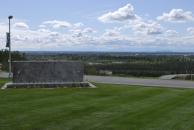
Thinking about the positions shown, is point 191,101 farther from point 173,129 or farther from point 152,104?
point 173,129

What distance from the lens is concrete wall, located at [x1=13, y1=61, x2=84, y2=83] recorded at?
77.3 feet

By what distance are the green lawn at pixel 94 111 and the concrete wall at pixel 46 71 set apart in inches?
144

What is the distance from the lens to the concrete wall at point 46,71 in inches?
928

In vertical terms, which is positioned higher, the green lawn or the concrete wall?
the concrete wall

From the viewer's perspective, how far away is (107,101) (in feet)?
55.6

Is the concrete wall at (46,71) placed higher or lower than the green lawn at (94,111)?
higher

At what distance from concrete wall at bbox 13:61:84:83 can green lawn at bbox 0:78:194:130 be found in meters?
3.66

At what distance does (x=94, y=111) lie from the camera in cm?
1407

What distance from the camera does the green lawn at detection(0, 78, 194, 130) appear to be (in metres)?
11.7

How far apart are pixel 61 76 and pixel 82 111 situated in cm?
1016

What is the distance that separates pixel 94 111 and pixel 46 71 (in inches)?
403

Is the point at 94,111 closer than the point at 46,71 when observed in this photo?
Yes

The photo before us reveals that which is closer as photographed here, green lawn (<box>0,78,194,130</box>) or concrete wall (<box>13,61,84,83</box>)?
green lawn (<box>0,78,194,130</box>)

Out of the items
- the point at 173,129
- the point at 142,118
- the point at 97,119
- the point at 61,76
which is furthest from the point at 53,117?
the point at 61,76
